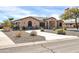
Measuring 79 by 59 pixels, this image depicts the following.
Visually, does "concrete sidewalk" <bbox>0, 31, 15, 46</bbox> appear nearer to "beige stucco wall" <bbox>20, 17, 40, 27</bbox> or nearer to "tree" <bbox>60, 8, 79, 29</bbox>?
"beige stucco wall" <bbox>20, 17, 40, 27</bbox>

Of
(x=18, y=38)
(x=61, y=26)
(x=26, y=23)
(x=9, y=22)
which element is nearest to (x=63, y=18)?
(x=61, y=26)

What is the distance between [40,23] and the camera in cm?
1230

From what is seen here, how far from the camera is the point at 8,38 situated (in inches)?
597

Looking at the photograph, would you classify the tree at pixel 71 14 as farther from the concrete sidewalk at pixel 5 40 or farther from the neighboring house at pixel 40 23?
the concrete sidewalk at pixel 5 40

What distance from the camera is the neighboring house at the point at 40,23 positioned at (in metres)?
12.0

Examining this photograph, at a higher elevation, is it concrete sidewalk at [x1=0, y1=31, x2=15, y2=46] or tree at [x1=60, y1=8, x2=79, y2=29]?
tree at [x1=60, y1=8, x2=79, y2=29]

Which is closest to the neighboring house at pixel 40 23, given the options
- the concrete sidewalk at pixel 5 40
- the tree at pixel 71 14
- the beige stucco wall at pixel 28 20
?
the beige stucco wall at pixel 28 20

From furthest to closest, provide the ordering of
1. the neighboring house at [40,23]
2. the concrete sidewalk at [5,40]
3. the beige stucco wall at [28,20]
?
the concrete sidewalk at [5,40]
the neighboring house at [40,23]
the beige stucco wall at [28,20]

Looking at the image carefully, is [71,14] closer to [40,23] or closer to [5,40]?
[40,23]

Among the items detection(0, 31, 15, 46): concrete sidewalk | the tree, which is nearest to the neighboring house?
the tree

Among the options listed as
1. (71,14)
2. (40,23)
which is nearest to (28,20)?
(40,23)

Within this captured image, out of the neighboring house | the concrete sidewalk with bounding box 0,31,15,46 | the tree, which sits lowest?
the concrete sidewalk with bounding box 0,31,15,46

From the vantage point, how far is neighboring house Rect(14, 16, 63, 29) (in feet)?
39.3

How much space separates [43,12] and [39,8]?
20.2 inches
